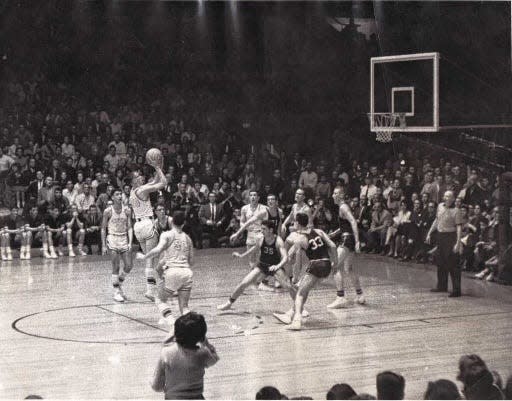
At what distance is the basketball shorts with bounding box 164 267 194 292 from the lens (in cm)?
1259

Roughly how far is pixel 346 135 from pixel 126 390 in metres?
16.5

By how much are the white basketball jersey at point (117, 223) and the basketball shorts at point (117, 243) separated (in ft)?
0.22

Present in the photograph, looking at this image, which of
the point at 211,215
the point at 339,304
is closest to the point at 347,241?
the point at 339,304

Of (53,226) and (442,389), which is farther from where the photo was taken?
(53,226)

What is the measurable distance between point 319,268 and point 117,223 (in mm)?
4121

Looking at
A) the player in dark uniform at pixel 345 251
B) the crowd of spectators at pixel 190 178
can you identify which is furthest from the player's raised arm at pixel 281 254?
the crowd of spectators at pixel 190 178

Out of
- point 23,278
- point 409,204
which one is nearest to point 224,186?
point 409,204

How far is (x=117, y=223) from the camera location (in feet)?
51.3

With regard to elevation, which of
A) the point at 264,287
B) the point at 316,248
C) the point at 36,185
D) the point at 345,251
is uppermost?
the point at 36,185

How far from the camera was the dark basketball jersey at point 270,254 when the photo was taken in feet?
45.4

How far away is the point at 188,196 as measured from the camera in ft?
74.7

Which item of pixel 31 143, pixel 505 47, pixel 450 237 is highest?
pixel 505 47

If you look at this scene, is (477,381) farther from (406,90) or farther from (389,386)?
(406,90)

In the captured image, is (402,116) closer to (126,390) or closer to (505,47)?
(505,47)
